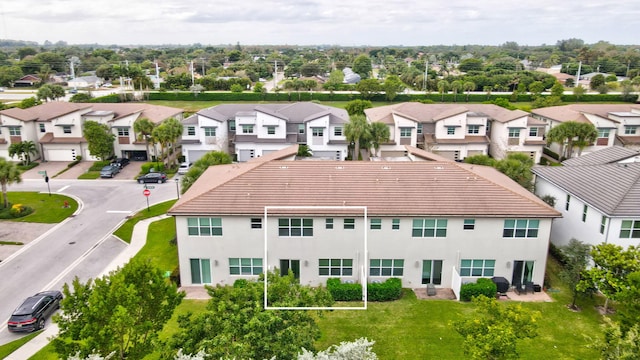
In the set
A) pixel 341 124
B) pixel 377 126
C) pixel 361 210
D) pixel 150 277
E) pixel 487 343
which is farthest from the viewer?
pixel 341 124

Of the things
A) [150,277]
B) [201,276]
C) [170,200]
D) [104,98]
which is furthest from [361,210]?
[104,98]

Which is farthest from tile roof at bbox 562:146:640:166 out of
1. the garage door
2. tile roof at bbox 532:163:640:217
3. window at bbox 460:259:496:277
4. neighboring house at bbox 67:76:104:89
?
neighboring house at bbox 67:76:104:89

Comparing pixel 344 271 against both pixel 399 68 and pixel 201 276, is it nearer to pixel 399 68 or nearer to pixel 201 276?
→ pixel 201 276

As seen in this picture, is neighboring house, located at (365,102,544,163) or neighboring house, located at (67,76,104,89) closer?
neighboring house, located at (365,102,544,163)

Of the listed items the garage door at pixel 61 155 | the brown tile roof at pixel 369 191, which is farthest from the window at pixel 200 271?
the garage door at pixel 61 155

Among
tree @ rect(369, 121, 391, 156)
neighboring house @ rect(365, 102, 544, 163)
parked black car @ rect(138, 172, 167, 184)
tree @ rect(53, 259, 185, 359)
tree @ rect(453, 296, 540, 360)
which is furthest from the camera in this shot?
neighboring house @ rect(365, 102, 544, 163)

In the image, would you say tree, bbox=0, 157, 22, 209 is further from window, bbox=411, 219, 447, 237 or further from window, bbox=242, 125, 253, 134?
window, bbox=411, 219, 447, 237

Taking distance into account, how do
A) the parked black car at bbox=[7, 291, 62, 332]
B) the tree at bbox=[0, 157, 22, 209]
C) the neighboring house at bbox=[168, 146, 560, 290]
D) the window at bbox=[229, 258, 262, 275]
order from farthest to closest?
1. the tree at bbox=[0, 157, 22, 209]
2. the window at bbox=[229, 258, 262, 275]
3. the neighboring house at bbox=[168, 146, 560, 290]
4. the parked black car at bbox=[7, 291, 62, 332]
